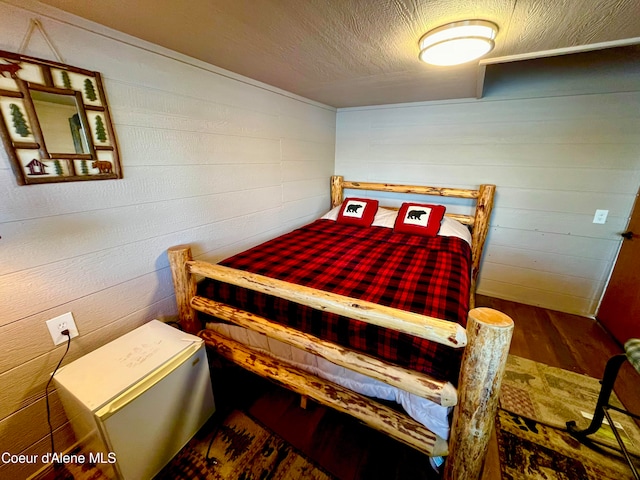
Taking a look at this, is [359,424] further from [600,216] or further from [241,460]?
Result: [600,216]

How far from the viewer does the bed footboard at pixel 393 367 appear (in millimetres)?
853

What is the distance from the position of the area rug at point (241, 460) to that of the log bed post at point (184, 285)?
62cm

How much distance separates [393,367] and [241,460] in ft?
3.13

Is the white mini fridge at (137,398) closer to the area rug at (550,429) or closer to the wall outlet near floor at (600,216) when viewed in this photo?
the area rug at (550,429)

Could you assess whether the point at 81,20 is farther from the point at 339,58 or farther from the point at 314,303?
the point at 314,303

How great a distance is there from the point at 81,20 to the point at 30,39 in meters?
0.23

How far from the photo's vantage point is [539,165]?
7.84 feet

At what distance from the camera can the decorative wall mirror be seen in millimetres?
991

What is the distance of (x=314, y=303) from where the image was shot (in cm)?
112

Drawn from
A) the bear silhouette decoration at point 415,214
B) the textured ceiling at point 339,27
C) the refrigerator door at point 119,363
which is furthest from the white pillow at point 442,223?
the refrigerator door at point 119,363

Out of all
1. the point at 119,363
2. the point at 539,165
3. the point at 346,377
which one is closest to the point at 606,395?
the point at 346,377

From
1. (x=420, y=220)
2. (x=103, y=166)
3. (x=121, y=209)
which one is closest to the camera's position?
(x=103, y=166)

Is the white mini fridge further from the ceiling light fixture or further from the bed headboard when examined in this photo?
the bed headboard

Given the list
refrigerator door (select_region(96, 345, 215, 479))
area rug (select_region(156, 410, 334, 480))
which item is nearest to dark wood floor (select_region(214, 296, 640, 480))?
area rug (select_region(156, 410, 334, 480))
